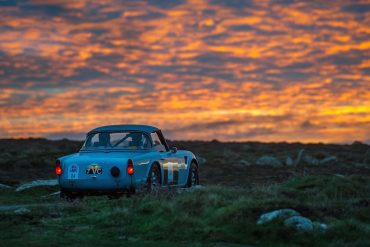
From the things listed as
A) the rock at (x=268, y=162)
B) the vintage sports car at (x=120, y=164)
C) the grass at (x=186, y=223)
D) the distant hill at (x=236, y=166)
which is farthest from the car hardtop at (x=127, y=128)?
the rock at (x=268, y=162)

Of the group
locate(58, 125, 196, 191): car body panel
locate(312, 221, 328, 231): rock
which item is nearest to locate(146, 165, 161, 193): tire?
locate(58, 125, 196, 191): car body panel

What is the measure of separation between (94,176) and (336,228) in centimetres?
721

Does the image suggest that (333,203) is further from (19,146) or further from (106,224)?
(19,146)

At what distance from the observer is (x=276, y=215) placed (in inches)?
491

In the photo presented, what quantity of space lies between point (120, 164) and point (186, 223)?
4.80m

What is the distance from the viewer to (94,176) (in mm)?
17406

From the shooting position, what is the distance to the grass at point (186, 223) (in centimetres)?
1170

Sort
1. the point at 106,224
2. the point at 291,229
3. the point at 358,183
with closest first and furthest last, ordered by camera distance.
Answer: the point at 291,229 → the point at 106,224 → the point at 358,183

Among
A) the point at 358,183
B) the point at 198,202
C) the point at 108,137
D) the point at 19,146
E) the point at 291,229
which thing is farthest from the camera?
the point at 19,146

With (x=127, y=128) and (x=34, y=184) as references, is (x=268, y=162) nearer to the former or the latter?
(x=34, y=184)

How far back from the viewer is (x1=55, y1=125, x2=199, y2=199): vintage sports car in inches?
683

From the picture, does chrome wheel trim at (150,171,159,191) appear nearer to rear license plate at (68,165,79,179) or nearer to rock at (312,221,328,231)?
rear license plate at (68,165,79,179)

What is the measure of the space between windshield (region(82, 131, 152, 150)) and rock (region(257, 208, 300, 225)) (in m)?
6.53

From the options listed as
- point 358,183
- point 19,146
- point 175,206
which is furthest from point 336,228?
point 19,146
